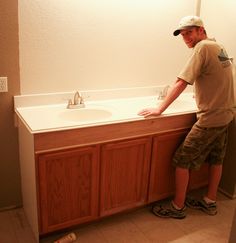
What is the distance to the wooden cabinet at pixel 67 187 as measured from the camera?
5.72 ft

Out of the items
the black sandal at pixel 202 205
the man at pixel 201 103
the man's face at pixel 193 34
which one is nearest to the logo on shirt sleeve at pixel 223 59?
the man at pixel 201 103

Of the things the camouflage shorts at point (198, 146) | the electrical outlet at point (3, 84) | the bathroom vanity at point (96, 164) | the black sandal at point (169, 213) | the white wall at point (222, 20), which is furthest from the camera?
the white wall at point (222, 20)

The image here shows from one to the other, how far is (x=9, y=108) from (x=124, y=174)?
898 mm

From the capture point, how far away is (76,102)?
2.13 metres

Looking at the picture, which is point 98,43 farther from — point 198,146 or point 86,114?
point 198,146

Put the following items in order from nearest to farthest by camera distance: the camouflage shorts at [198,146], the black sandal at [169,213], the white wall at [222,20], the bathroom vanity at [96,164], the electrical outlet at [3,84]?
the bathroom vanity at [96,164]
the electrical outlet at [3,84]
the camouflage shorts at [198,146]
the black sandal at [169,213]
the white wall at [222,20]

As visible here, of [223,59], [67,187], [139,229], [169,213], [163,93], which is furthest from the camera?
[163,93]

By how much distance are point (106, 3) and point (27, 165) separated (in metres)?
1.25

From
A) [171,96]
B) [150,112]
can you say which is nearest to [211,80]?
[171,96]

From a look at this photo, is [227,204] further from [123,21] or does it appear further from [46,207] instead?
[123,21]

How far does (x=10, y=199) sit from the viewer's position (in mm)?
2197

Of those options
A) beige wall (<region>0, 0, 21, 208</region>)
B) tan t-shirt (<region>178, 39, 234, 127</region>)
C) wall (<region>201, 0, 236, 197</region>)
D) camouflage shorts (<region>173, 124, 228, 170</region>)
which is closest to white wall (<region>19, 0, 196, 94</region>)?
beige wall (<region>0, 0, 21, 208</region>)

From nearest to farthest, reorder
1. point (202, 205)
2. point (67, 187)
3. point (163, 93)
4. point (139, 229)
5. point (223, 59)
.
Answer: point (67, 187) → point (223, 59) → point (139, 229) → point (202, 205) → point (163, 93)

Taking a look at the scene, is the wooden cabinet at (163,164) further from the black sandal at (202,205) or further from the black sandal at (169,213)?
the black sandal at (202,205)
